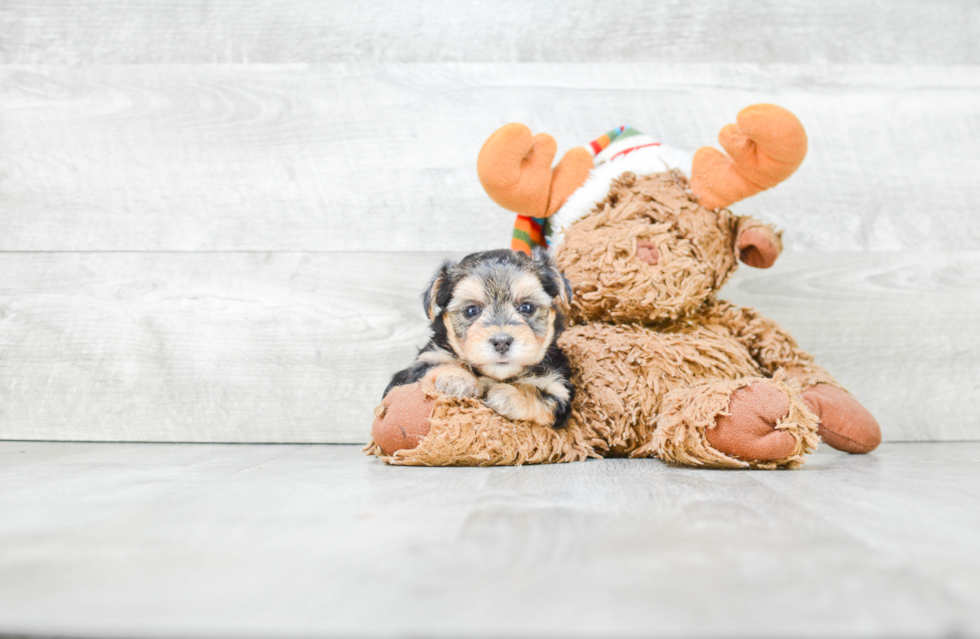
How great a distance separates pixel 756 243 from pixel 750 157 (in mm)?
240

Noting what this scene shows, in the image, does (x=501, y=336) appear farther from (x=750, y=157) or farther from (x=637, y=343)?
(x=750, y=157)

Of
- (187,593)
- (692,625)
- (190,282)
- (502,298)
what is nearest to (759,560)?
(692,625)

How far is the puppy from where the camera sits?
1.70 metres

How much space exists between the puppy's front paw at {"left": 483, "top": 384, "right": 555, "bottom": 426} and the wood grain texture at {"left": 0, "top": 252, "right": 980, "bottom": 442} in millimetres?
755

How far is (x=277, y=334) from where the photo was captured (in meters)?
2.45

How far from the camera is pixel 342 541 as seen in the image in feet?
3.13

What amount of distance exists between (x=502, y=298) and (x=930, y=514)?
3.35ft

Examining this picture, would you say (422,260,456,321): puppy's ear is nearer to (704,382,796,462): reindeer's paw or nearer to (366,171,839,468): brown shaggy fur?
(366,171,839,468): brown shaggy fur

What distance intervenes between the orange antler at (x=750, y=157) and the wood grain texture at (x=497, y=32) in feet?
2.52

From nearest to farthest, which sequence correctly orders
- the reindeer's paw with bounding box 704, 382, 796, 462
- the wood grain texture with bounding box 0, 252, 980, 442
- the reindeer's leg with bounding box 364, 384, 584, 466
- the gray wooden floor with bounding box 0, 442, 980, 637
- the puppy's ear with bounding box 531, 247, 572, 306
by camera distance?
the gray wooden floor with bounding box 0, 442, 980, 637
the reindeer's paw with bounding box 704, 382, 796, 462
the reindeer's leg with bounding box 364, 384, 584, 466
the puppy's ear with bounding box 531, 247, 572, 306
the wood grain texture with bounding box 0, 252, 980, 442

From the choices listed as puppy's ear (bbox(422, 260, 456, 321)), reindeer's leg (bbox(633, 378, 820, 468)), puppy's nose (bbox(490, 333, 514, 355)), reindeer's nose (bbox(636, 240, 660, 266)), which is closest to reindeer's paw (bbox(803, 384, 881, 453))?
reindeer's leg (bbox(633, 378, 820, 468))

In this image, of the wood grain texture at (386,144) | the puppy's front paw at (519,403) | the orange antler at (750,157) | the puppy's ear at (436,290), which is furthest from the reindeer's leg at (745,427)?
the wood grain texture at (386,144)

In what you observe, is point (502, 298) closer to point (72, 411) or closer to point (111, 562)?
point (111, 562)

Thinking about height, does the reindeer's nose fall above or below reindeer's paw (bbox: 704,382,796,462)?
above
